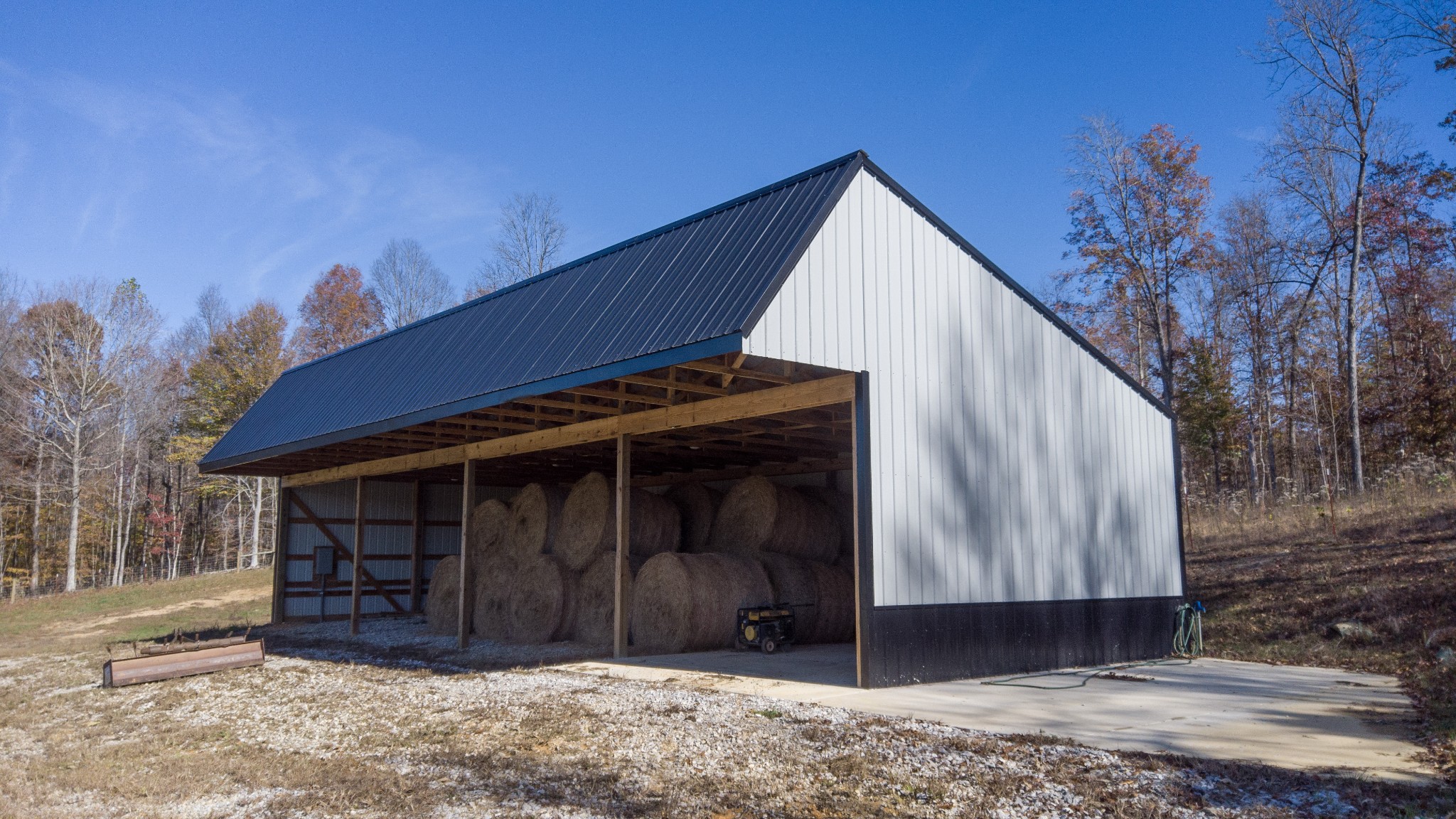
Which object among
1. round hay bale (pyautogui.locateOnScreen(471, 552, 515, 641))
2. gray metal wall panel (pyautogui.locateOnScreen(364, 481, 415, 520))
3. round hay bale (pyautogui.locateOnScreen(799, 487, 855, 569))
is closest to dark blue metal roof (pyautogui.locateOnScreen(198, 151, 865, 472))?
round hay bale (pyautogui.locateOnScreen(471, 552, 515, 641))

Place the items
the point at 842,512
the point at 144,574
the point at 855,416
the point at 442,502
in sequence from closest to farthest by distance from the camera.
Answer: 1. the point at 855,416
2. the point at 842,512
3. the point at 442,502
4. the point at 144,574

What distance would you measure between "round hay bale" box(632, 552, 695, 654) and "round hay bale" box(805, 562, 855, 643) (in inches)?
81.7

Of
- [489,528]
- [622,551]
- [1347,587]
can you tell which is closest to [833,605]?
[622,551]

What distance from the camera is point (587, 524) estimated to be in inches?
627

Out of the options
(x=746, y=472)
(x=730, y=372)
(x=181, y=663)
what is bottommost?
(x=181, y=663)

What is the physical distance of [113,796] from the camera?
5980 millimetres

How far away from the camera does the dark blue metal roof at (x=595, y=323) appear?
9828 millimetres

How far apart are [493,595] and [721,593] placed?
194 inches

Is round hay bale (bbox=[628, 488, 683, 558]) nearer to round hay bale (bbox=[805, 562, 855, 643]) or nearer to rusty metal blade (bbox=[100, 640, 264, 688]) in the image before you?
round hay bale (bbox=[805, 562, 855, 643])

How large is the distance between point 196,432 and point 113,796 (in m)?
38.2

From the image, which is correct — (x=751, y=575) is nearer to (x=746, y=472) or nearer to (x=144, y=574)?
(x=746, y=472)

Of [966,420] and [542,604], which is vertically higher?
[966,420]

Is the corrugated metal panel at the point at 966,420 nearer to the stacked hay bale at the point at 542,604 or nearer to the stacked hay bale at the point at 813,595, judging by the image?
the stacked hay bale at the point at 813,595

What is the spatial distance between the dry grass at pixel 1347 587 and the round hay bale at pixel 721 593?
6.63 metres
